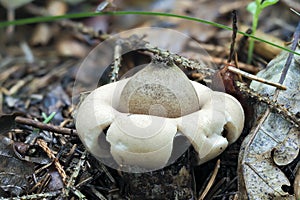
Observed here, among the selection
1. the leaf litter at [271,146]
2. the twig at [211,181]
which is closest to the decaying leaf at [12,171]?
the twig at [211,181]

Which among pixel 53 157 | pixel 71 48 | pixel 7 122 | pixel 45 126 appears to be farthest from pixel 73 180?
pixel 71 48

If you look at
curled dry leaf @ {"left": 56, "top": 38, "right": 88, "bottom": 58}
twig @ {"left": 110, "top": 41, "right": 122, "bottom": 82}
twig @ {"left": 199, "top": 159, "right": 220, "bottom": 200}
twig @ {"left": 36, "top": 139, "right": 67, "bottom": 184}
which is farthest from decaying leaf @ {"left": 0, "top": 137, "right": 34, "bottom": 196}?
curled dry leaf @ {"left": 56, "top": 38, "right": 88, "bottom": 58}

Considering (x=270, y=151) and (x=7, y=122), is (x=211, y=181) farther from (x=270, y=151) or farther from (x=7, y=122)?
(x=7, y=122)

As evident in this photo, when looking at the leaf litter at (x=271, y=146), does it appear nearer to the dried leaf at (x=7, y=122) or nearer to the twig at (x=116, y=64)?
the twig at (x=116, y=64)

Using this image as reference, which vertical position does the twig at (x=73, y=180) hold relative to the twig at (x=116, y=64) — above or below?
below

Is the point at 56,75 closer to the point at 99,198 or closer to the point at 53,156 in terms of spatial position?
the point at 53,156

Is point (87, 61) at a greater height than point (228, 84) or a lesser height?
lesser

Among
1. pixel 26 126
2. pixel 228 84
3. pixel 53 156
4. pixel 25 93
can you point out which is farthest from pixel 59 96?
pixel 228 84

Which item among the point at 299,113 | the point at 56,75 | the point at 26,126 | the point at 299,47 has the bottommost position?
the point at 56,75
